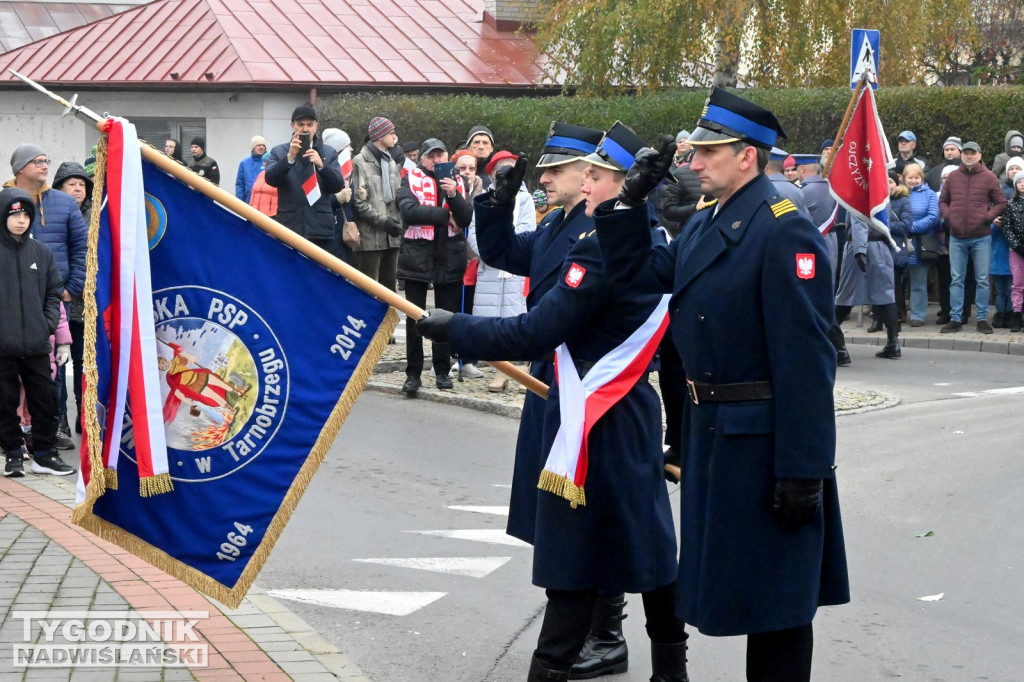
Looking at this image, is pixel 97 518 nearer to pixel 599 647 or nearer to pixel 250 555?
pixel 250 555

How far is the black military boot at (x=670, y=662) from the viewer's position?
515cm

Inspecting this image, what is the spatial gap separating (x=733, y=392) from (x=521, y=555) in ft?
9.88

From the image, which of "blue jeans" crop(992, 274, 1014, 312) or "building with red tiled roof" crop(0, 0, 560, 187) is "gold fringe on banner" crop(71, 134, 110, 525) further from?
"building with red tiled roof" crop(0, 0, 560, 187)

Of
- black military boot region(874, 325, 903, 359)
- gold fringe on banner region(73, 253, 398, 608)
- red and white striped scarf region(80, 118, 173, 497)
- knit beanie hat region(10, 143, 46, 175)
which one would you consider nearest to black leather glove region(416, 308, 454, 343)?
gold fringe on banner region(73, 253, 398, 608)

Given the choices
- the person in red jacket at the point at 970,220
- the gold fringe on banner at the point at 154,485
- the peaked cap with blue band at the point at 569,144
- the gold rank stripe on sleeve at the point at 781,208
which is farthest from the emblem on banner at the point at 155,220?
the person in red jacket at the point at 970,220

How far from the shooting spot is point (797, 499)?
4.35 m

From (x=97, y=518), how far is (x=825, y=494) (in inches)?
96.2

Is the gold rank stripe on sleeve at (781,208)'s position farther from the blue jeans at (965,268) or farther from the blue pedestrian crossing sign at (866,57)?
the blue jeans at (965,268)

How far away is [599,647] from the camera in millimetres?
5664

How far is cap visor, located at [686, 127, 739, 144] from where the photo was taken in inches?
178

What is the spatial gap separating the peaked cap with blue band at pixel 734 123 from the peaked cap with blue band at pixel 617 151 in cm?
51

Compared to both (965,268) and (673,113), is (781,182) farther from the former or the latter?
(673,113)

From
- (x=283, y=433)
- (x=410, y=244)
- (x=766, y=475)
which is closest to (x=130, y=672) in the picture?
(x=283, y=433)

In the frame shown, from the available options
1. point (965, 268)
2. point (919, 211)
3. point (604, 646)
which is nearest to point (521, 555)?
point (604, 646)
